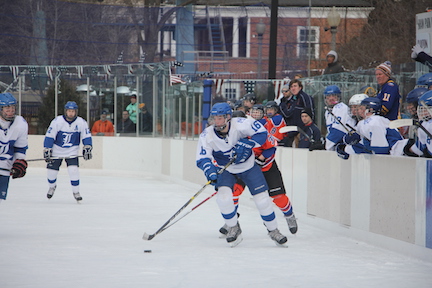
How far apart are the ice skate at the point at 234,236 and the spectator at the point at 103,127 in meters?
12.2

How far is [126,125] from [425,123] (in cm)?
1329

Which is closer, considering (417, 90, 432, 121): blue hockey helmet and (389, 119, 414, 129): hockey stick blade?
(389, 119, 414, 129): hockey stick blade

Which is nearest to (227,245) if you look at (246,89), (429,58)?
(429,58)

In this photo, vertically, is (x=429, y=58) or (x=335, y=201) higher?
(x=429, y=58)

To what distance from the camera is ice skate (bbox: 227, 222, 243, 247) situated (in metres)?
7.50

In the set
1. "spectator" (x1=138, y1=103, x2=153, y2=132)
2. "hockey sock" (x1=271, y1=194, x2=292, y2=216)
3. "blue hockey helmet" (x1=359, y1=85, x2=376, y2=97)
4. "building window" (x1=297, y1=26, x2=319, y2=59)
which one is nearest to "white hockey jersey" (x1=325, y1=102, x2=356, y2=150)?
"blue hockey helmet" (x1=359, y1=85, x2=376, y2=97)

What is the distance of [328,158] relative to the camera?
8.88 meters

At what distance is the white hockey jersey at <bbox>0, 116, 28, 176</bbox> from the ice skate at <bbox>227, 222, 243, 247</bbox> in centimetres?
234

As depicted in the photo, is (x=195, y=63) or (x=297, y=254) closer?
(x=297, y=254)

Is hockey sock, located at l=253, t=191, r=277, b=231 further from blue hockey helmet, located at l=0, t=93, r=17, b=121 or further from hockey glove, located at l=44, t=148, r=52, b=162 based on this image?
hockey glove, located at l=44, t=148, r=52, b=162

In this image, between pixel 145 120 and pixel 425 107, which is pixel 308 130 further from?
pixel 145 120

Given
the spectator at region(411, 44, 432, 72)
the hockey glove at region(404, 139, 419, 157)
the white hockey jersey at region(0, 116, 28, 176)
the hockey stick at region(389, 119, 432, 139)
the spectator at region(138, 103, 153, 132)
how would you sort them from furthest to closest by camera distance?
the spectator at region(138, 103, 153, 132) < the spectator at region(411, 44, 432, 72) < the white hockey jersey at region(0, 116, 28, 176) < the hockey glove at region(404, 139, 419, 157) < the hockey stick at region(389, 119, 432, 139)

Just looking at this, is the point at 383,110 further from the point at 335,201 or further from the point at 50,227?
the point at 50,227

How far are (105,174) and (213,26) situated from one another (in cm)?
1088
